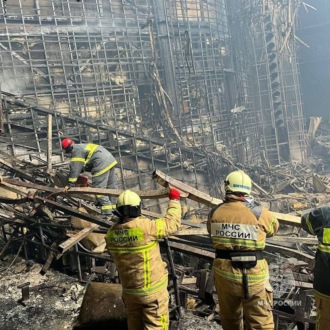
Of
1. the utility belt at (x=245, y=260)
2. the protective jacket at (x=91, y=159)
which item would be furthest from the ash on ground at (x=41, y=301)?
the protective jacket at (x=91, y=159)

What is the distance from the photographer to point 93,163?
22.4 ft

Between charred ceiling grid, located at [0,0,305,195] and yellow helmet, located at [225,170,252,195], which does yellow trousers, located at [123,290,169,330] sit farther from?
charred ceiling grid, located at [0,0,305,195]

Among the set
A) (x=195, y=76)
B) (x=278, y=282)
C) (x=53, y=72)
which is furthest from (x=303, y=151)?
(x=278, y=282)

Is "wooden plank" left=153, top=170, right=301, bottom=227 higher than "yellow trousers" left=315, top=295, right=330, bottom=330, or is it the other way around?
"wooden plank" left=153, top=170, right=301, bottom=227

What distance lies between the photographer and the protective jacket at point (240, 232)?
9.86ft

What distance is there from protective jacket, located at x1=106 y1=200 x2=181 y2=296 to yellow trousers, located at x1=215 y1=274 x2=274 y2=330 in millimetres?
627

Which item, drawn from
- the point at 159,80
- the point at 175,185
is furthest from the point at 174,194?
the point at 159,80

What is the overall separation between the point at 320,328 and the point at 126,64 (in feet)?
45.6

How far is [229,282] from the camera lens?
3.04 meters

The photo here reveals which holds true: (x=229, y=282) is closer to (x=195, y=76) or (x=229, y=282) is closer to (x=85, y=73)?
(x=85, y=73)

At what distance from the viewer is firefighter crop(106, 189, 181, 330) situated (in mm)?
3174

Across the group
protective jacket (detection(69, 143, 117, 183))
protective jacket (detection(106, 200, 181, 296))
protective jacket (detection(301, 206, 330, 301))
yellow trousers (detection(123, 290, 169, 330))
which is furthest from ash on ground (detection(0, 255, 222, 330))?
protective jacket (detection(69, 143, 117, 183))

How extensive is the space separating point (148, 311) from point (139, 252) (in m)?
0.60

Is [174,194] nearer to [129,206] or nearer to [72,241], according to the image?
[129,206]
